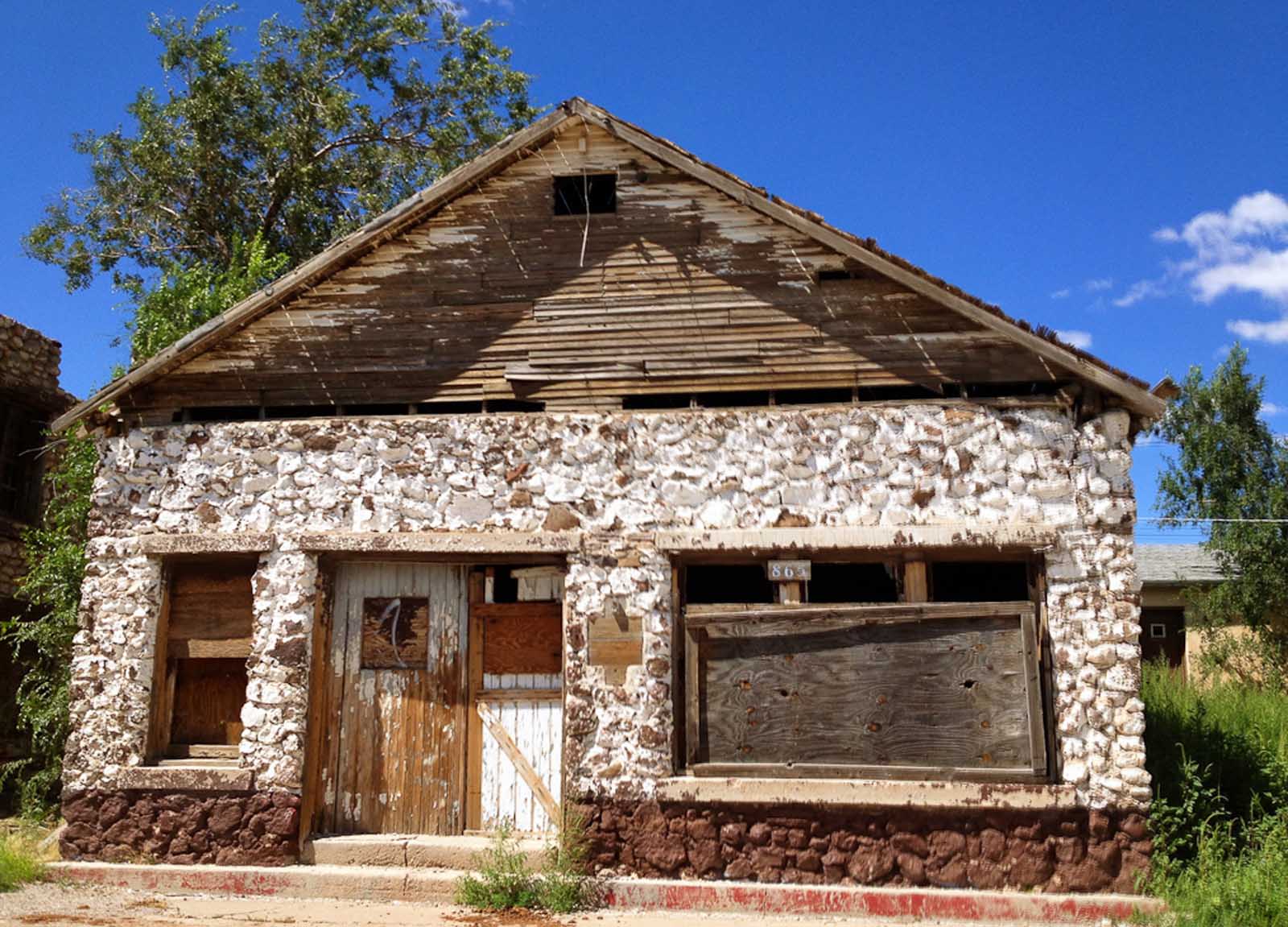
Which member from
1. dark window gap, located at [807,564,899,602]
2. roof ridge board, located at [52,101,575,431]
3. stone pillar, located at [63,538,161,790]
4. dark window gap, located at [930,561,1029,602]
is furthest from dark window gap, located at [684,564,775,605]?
stone pillar, located at [63,538,161,790]

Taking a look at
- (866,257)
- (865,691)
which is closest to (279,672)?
(865,691)

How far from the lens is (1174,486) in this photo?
979 inches

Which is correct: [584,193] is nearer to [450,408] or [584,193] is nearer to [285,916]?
Result: [450,408]

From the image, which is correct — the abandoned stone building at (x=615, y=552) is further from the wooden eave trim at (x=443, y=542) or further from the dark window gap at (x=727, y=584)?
the dark window gap at (x=727, y=584)

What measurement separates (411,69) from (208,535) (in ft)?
49.1

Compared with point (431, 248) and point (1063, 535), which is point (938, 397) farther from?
point (431, 248)

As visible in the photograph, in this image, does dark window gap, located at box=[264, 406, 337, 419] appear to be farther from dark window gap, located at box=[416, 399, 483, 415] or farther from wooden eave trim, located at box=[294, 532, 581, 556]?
wooden eave trim, located at box=[294, 532, 581, 556]

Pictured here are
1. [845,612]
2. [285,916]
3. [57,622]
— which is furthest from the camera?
[57,622]

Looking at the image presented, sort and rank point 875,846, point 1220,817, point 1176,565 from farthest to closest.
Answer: point 1176,565 → point 1220,817 → point 875,846

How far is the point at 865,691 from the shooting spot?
8.16m

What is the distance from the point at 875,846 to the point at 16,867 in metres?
6.52

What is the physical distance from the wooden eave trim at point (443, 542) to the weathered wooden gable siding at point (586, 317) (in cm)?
119

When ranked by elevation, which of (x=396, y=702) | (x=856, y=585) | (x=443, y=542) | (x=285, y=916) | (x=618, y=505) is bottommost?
(x=285, y=916)

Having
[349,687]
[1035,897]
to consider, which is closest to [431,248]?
[349,687]
